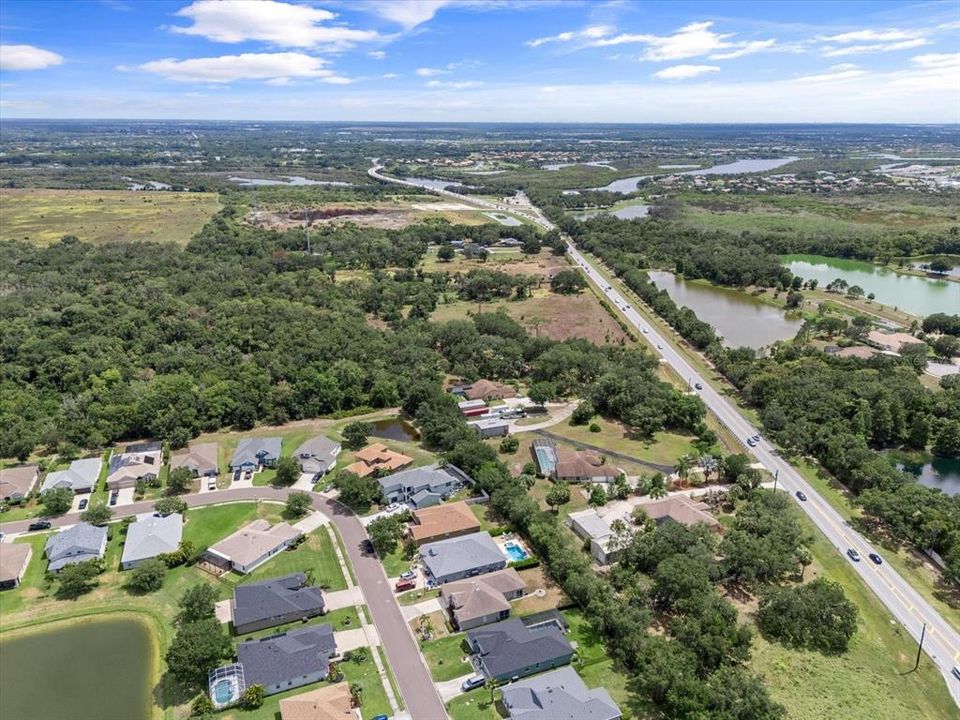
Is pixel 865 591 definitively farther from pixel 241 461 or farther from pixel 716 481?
pixel 241 461

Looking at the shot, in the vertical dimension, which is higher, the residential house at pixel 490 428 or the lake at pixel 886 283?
the lake at pixel 886 283

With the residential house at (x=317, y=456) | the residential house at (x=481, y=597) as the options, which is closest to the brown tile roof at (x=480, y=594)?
the residential house at (x=481, y=597)

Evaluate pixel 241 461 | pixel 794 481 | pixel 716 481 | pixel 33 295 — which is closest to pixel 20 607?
pixel 241 461

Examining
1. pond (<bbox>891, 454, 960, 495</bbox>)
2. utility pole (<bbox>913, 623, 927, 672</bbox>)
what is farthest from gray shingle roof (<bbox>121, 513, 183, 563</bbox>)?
pond (<bbox>891, 454, 960, 495</bbox>)

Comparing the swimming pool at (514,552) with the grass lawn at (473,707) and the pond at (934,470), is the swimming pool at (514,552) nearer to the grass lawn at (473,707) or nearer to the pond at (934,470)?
the grass lawn at (473,707)

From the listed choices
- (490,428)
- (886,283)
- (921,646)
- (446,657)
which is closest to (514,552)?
(446,657)
